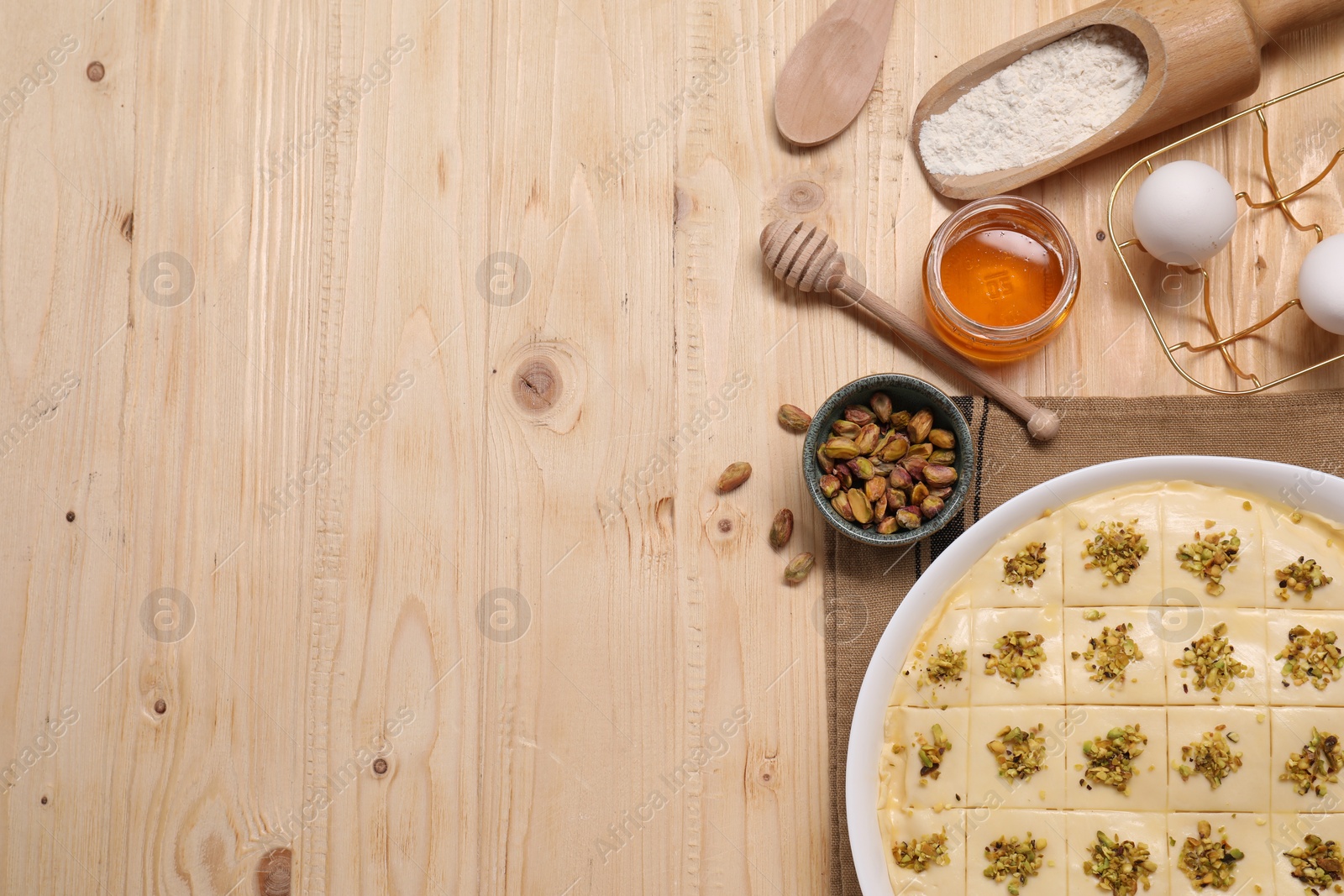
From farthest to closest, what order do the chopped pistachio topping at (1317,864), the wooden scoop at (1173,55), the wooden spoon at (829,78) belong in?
the wooden spoon at (829,78) < the wooden scoop at (1173,55) < the chopped pistachio topping at (1317,864)

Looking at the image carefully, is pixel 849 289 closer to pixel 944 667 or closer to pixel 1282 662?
pixel 944 667

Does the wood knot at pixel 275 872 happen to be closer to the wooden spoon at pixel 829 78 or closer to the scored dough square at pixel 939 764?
the scored dough square at pixel 939 764

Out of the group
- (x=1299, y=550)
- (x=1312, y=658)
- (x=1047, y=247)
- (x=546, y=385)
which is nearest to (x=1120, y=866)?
(x=1312, y=658)

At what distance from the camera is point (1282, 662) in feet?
3.87

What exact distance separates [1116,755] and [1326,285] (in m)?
0.65

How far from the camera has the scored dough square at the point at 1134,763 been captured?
1.17 m

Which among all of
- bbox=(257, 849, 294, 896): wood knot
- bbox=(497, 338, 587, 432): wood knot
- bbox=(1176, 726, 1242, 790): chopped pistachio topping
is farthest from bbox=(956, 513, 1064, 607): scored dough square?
bbox=(257, 849, 294, 896): wood knot

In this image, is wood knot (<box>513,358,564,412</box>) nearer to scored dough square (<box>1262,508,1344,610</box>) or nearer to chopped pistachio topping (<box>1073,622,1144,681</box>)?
chopped pistachio topping (<box>1073,622,1144,681</box>)

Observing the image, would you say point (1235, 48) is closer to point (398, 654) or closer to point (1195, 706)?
point (1195, 706)

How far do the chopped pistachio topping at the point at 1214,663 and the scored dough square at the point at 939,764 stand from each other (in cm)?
29

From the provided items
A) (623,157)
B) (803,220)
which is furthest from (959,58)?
(623,157)

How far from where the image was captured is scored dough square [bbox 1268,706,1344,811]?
116 centimetres

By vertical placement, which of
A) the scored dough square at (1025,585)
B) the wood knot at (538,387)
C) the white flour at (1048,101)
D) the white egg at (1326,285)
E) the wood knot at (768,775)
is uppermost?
the white flour at (1048,101)

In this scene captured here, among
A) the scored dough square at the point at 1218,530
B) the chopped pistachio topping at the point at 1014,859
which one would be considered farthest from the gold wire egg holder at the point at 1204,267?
the chopped pistachio topping at the point at 1014,859
